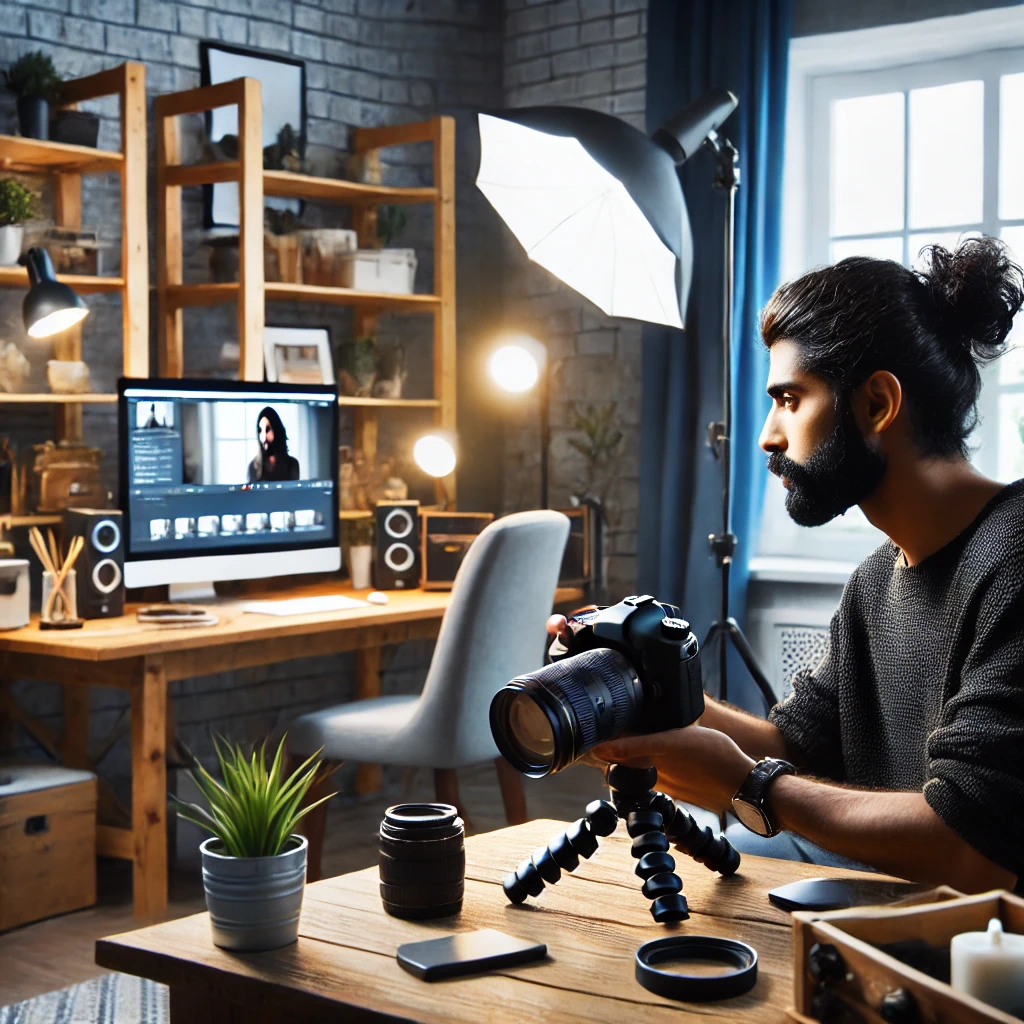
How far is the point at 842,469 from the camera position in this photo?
1.67 m

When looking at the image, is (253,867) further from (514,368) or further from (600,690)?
(514,368)

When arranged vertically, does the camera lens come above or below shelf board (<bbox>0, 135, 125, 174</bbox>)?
below

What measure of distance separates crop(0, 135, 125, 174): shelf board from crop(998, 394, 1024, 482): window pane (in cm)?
230

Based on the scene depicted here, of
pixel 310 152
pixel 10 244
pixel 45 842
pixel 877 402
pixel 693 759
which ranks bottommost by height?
pixel 45 842

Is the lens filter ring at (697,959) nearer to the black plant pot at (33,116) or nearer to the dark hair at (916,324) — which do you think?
the dark hair at (916,324)

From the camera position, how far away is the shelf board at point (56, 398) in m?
3.20

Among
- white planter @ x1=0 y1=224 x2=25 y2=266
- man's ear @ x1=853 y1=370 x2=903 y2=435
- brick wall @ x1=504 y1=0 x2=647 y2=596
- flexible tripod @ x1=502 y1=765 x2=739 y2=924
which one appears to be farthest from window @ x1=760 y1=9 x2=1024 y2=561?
flexible tripod @ x1=502 y1=765 x2=739 y2=924

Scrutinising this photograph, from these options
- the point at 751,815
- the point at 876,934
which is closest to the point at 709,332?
the point at 751,815

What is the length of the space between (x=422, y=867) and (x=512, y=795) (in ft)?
6.26

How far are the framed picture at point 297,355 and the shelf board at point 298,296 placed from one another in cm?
10

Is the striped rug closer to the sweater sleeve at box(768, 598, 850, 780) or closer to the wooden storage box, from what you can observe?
the wooden storage box

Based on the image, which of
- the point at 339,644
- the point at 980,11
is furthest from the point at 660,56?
the point at 339,644

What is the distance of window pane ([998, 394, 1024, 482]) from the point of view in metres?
3.61

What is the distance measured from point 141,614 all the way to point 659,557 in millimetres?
1538
